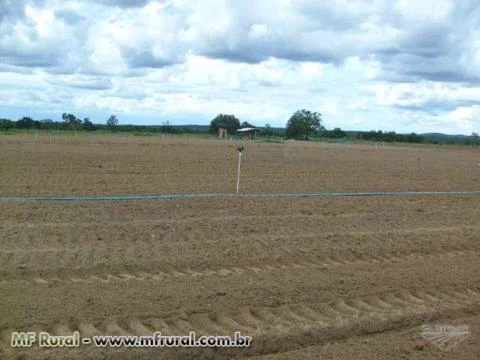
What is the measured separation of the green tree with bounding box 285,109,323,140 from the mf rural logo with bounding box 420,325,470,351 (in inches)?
4943

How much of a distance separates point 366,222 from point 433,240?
1701 millimetres

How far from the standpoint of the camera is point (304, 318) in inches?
261

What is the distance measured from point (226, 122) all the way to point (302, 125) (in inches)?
760

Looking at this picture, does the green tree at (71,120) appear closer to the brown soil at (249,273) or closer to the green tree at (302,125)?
the green tree at (302,125)

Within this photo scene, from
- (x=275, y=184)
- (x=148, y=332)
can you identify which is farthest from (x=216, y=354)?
(x=275, y=184)

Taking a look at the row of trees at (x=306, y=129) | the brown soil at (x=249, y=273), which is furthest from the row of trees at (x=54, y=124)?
the brown soil at (x=249, y=273)

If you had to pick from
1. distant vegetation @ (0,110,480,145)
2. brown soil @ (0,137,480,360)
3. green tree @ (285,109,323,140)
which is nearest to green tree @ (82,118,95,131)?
distant vegetation @ (0,110,480,145)

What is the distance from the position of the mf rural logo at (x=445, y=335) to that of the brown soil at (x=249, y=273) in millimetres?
112

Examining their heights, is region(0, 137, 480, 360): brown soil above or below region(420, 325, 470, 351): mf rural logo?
above

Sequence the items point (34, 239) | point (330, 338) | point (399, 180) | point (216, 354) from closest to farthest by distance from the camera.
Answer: point (216, 354) < point (330, 338) < point (34, 239) < point (399, 180)

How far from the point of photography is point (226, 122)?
14300 cm

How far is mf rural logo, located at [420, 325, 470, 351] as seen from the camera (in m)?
6.19

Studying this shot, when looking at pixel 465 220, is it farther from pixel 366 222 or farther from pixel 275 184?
pixel 275 184

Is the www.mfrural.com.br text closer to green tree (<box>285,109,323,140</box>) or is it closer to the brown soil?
the brown soil
